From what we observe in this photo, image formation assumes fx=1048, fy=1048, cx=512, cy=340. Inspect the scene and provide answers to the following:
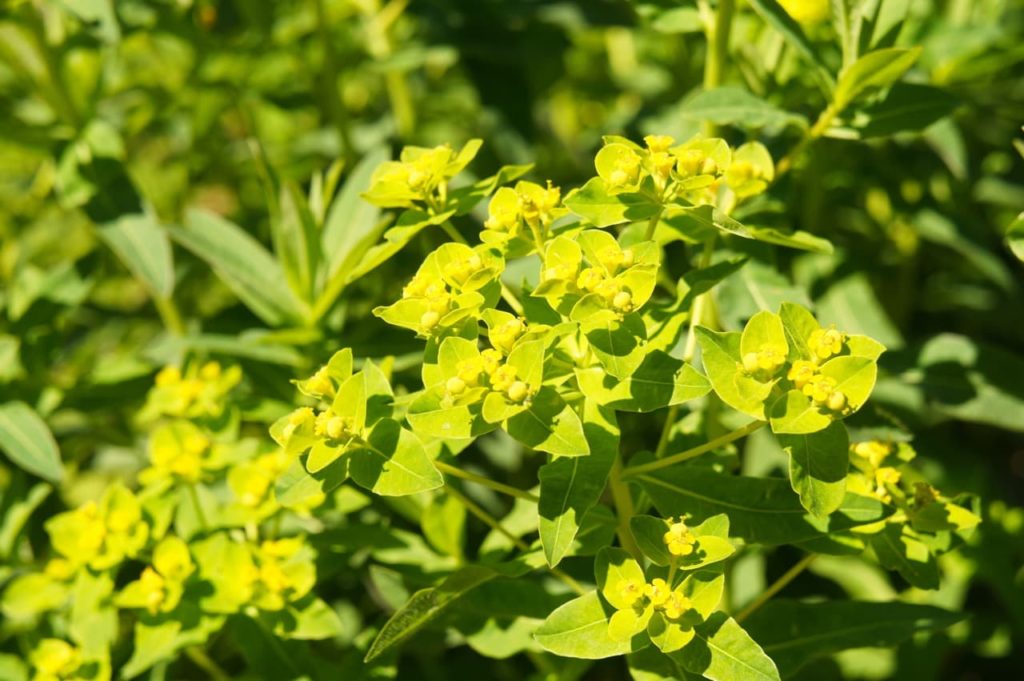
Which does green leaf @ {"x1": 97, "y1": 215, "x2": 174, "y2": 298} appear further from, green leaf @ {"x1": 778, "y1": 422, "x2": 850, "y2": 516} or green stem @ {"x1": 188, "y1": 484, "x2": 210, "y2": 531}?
green leaf @ {"x1": 778, "y1": 422, "x2": 850, "y2": 516}

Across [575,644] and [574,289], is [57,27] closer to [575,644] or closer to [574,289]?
[574,289]

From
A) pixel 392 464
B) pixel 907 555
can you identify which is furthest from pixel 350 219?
pixel 907 555

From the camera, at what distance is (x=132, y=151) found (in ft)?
12.2

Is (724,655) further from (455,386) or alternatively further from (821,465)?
(455,386)

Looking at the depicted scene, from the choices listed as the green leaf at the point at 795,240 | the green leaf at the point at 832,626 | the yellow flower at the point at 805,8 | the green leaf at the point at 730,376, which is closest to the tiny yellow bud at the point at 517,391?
the green leaf at the point at 730,376

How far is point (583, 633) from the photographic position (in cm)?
130

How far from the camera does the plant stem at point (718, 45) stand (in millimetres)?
1800

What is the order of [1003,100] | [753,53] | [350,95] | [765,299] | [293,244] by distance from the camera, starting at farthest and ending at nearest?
1. [350,95]
2. [1003,100]
3. [753,53]
4. [293,244]
5. [765,299]

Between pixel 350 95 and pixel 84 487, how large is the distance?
1.56 meters

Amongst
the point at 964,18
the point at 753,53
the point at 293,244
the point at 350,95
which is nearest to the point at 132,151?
the point at 350,95

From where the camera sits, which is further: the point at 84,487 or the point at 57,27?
the point at 84,487

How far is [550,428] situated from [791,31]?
87 centimetres

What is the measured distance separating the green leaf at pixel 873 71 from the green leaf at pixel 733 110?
0.08m

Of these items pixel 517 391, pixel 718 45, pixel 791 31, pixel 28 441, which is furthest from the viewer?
pixel 28 441
